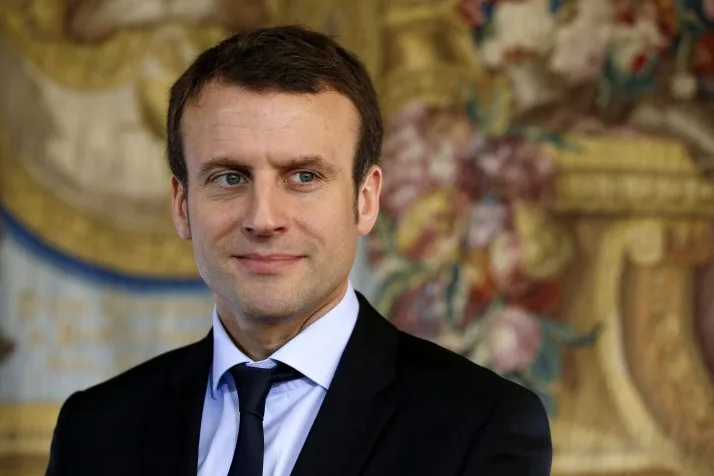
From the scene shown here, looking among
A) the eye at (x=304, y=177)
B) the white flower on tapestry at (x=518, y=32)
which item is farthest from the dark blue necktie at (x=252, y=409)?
the white flower on tapestry at (x=518, y=32)

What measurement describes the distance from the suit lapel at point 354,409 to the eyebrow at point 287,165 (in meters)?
0.26

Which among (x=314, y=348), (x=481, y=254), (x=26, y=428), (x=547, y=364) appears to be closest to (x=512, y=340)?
(x=547, y=364)

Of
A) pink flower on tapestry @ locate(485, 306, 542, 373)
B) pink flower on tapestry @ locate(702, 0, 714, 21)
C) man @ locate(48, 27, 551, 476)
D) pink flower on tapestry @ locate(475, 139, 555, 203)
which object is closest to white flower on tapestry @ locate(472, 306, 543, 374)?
pink flower on tapestry @ locate(485, 306, 542, 373)

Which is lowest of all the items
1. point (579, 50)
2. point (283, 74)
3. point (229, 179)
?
point (229, 179)

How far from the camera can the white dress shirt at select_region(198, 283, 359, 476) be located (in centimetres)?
152

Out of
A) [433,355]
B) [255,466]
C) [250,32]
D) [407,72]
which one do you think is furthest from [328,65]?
[407,72]

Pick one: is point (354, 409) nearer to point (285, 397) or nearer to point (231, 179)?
point (285, 397)

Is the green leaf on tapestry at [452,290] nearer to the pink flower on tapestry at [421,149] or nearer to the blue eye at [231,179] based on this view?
the pink flower on tapestry at [421,149]

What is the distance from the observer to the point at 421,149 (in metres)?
2.86

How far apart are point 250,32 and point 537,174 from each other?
1414 millimetres

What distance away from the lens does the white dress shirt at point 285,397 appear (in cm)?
152

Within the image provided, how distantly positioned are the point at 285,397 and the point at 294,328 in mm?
99

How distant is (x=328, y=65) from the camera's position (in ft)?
5.03

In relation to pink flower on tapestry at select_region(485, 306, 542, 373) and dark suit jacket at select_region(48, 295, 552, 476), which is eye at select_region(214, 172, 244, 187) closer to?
dark suit jacket at select_region(48, 295, 552, 476)
